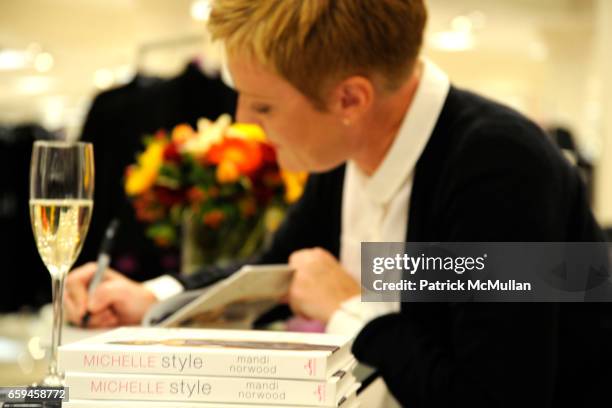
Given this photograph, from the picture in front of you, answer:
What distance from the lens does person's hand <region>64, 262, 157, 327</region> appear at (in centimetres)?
145

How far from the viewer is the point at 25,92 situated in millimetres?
12641

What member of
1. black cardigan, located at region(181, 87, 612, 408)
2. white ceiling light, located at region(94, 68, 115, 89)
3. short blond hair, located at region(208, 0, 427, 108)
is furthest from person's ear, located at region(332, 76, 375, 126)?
white ceiling light, located at region(94, 68, 115, 89)

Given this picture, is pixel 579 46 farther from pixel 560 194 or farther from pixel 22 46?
pixel 560 194

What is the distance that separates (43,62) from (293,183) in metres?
9.28

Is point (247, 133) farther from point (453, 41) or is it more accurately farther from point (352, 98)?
point (453, 41)

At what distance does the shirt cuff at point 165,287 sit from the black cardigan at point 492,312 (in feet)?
1.51

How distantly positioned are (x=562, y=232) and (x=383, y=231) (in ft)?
1.02

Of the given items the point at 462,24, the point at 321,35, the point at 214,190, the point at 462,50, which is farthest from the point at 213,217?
the point at 462,50

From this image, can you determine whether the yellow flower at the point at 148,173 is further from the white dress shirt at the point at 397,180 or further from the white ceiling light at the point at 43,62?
the white ceiling light at the point at 43,62

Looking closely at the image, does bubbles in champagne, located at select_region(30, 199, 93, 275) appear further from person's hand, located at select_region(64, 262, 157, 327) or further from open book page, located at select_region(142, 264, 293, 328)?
person's hand, located at select_region(64, 262, 157, 327)

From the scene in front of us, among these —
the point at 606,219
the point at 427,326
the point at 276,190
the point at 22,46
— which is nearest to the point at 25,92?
the point at 22,46

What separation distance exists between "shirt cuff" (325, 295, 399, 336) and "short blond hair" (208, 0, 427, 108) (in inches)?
12.5

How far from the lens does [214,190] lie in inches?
78.0

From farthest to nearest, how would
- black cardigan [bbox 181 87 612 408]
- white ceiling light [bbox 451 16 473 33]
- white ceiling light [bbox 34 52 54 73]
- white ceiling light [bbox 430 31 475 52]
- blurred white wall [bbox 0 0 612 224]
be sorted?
white ceiling light [bbox 430 31 475 52] → white ceiling light [bbox 34 52 54 73] → white ceiling light [bbox 451 16 473 33] → blurred white wall [bbox 0 0 612 224] → black cardigan [bbox 181 87 612 408]
